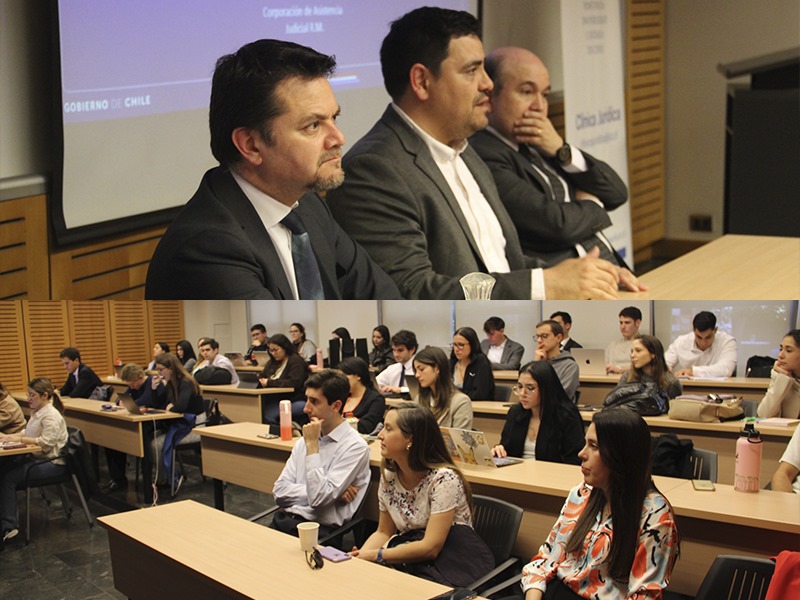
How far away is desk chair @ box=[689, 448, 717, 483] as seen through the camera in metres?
2.95

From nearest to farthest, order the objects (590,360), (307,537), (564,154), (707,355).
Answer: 1. (564,154)
2. (307,537)
3. (707,355)
4. (590,360)

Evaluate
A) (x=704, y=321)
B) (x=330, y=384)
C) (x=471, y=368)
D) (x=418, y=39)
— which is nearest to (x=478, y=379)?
(x=471, y=368)

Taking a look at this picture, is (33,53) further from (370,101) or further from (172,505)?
(172,505)

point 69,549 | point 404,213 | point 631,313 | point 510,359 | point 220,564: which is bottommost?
point 69,549

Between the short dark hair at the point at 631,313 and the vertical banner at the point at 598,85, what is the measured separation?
31 cm

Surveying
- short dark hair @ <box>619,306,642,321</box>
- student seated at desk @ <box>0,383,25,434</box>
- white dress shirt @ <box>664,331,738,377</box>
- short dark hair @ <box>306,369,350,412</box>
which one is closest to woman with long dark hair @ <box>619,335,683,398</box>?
white dress shirt @ <box>664,331,738,377</box>

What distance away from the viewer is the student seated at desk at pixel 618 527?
87.7 inches

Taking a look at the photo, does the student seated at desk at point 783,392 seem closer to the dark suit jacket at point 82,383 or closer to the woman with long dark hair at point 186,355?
the woman with long dark hair at point 186,355

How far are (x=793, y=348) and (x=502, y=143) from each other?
1.26 meters

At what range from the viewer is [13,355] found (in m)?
3.00

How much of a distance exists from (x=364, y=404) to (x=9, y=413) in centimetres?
127

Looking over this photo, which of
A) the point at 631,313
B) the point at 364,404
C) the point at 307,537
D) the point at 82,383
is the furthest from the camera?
the point at 364,404

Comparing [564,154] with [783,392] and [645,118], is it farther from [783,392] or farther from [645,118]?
[783,392]

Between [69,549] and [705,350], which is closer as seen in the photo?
[705,350]
